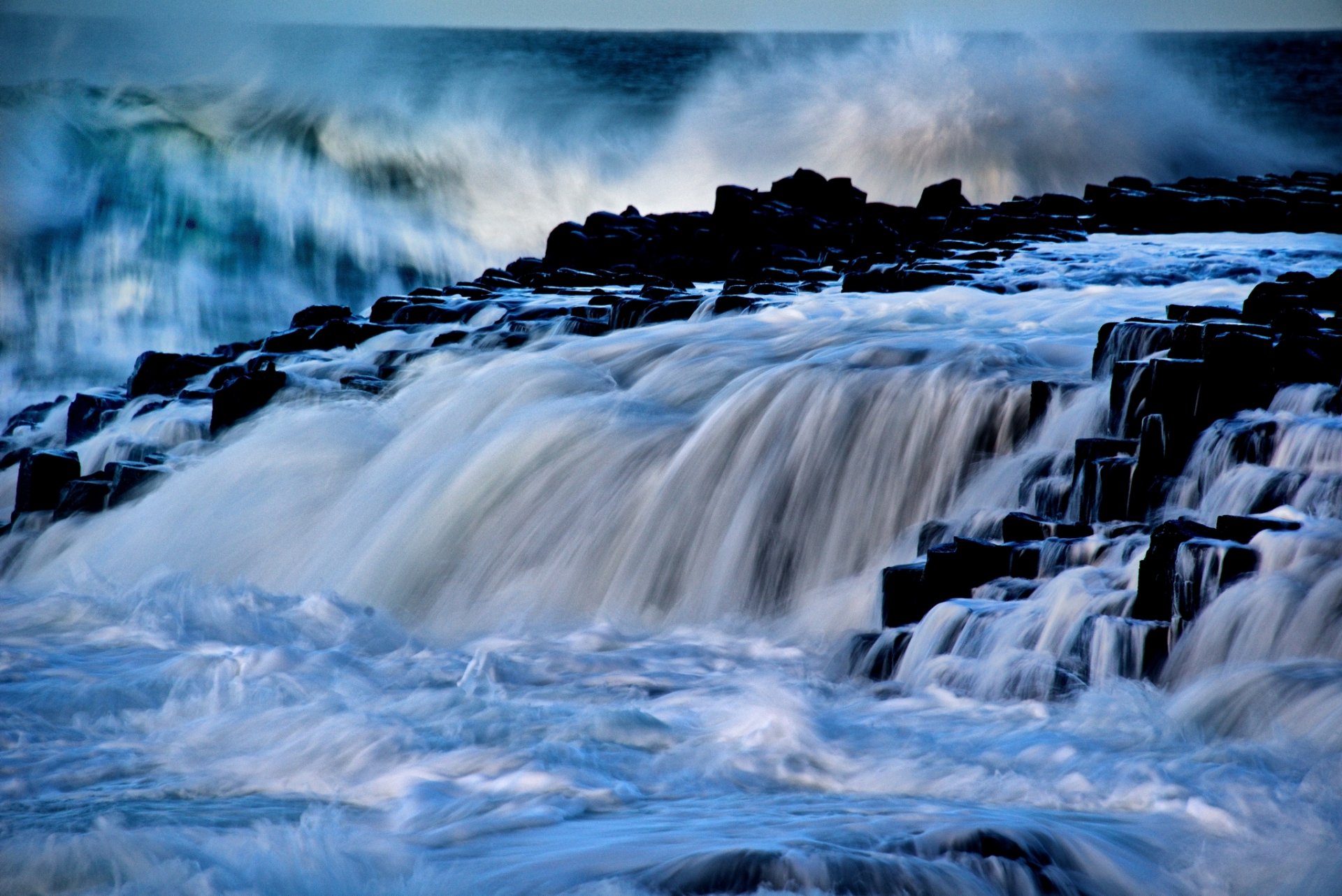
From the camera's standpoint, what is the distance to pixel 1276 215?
39.5 feet

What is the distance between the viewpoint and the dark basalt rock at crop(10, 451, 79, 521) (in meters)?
7.77

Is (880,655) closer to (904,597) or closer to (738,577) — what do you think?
(904,597)

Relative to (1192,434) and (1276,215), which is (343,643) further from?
(1276,215)

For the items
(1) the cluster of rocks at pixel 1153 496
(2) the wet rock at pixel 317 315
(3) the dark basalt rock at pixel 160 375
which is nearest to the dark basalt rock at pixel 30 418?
(3) the dark basalt rock at pixel 160 375

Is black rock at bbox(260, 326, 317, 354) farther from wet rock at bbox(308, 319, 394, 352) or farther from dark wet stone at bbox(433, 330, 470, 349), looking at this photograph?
dark wet stone at bbox(433, 330, 470, 349)

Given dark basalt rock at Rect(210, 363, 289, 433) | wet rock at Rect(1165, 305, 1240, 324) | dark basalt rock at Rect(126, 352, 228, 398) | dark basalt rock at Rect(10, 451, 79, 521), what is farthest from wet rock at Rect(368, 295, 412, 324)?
wet rock at Rect(1165, 305, 1240, 324)

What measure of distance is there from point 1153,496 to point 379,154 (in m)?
20.1

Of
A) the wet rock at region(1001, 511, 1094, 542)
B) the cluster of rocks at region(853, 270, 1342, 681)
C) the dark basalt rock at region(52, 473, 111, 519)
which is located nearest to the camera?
the cluster of rocks at region(853, 270, 1342, 681)

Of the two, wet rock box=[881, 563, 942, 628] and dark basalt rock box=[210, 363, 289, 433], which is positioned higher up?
dark basalt rock box=[210, 363, 289, 433]

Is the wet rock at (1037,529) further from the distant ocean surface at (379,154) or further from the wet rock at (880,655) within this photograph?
the distant ocean surface at (379,154)

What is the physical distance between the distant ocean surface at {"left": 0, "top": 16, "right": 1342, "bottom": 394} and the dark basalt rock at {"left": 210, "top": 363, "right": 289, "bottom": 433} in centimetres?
934

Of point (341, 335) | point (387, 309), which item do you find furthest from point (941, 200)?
point (341, 335)

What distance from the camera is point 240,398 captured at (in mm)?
8484

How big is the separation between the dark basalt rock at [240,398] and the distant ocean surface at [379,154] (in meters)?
9.34
